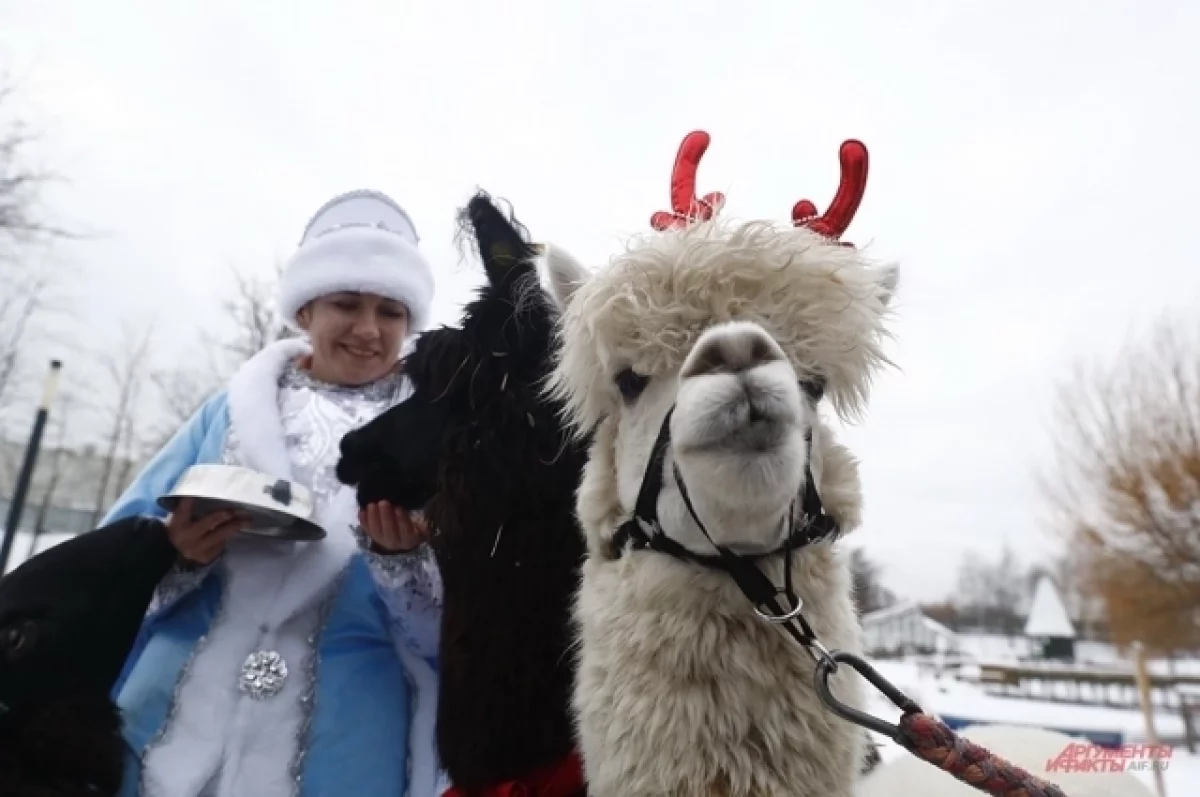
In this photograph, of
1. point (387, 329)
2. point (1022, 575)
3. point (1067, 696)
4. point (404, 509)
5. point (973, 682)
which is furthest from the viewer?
point (1022, 575)

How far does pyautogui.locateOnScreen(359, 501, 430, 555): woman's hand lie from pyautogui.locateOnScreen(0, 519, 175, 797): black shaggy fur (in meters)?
0.53

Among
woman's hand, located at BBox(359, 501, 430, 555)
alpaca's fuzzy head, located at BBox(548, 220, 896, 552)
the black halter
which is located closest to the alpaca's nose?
alpaca's fuzzy head, located at BBox(548, 220, 896, 552)

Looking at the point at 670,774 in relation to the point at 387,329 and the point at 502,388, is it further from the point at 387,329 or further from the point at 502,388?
the point at 387,329

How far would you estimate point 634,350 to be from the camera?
155cm

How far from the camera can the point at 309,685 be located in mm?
2012

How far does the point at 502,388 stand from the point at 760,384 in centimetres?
88

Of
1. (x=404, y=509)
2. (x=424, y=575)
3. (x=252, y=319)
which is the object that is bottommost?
(x=424, y=575)

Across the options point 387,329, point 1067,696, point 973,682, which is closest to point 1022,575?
point 973,682

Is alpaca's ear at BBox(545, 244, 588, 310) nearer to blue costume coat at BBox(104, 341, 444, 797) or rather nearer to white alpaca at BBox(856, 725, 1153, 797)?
blue costume coat at BBox(104, 341, 444, 797)

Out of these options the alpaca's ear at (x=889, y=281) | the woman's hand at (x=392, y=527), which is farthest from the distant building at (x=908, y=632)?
the woman's hand at (x=392, y=527)

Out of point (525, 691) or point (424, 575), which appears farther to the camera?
point (424, 575)

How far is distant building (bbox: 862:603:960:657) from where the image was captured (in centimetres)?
4628

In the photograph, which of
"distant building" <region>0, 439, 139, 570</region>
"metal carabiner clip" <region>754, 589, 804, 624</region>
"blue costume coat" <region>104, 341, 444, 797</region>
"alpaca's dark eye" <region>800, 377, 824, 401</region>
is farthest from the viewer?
"distant building" <region>0, 439, 139, 570</region>

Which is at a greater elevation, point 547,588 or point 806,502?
point 806,502
